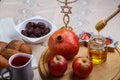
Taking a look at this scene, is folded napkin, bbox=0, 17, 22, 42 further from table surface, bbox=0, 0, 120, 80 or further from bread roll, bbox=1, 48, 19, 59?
bread roll, bbox=1, 48, 19, 59

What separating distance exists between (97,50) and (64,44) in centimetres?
10

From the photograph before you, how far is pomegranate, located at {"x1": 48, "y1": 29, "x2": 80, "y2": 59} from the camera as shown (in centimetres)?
75

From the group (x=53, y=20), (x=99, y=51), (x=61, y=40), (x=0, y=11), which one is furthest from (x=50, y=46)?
(x=0, y=11)

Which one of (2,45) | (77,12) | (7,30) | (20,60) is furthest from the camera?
(77,12)

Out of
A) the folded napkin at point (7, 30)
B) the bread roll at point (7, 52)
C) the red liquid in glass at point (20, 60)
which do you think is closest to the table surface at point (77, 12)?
the folded napkin at point (7, 30)

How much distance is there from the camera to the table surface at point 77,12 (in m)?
1.02

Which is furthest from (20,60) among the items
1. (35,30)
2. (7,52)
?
(35,30)

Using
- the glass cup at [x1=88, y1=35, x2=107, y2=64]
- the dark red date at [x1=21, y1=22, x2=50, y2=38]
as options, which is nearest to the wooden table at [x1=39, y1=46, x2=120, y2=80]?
the glass cup at [x1=88, y1=35, x2=107, y2=64]

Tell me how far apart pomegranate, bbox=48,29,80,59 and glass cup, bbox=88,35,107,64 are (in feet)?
0.15

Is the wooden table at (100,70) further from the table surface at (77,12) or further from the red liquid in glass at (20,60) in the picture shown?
the table surface at (77,12)

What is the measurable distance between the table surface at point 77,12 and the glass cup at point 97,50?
0.68 feet

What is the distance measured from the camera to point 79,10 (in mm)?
1116

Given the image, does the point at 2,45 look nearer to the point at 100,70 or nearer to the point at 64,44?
the point at 64,44

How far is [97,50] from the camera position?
771 mm
